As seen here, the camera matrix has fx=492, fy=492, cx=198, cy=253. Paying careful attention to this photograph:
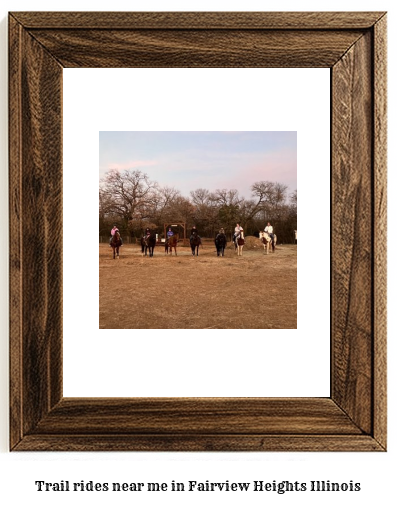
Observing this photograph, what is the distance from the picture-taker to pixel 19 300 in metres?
1.34

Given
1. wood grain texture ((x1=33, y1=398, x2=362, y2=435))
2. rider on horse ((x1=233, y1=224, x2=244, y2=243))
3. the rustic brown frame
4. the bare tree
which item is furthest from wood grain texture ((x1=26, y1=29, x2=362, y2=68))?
wood grain texture ((x1=33, y1=398, x2=362, y2=435))

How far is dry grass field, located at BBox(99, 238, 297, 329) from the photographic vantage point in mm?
1383

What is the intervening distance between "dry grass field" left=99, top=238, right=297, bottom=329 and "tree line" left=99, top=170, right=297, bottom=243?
55 millimetres

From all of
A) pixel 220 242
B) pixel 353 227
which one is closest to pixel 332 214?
pixel 353 227

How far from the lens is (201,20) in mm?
1330

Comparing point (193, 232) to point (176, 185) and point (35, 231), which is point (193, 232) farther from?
point (35, 231)

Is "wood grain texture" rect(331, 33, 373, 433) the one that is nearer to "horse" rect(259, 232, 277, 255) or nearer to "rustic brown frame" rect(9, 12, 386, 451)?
"rustic brown frame" rect(9, 12, 386, 451)

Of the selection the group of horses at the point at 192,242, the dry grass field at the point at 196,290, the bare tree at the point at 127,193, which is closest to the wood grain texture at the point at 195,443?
the dry grass field at the point at 196,290

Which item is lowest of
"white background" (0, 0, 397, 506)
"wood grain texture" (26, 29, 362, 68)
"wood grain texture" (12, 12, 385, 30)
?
"white background" (0, 0, 397, 506)

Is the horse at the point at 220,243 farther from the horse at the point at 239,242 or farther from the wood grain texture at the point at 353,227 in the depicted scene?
the wood grain texture at the point at 353,227

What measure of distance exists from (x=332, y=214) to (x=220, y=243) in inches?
12.6
